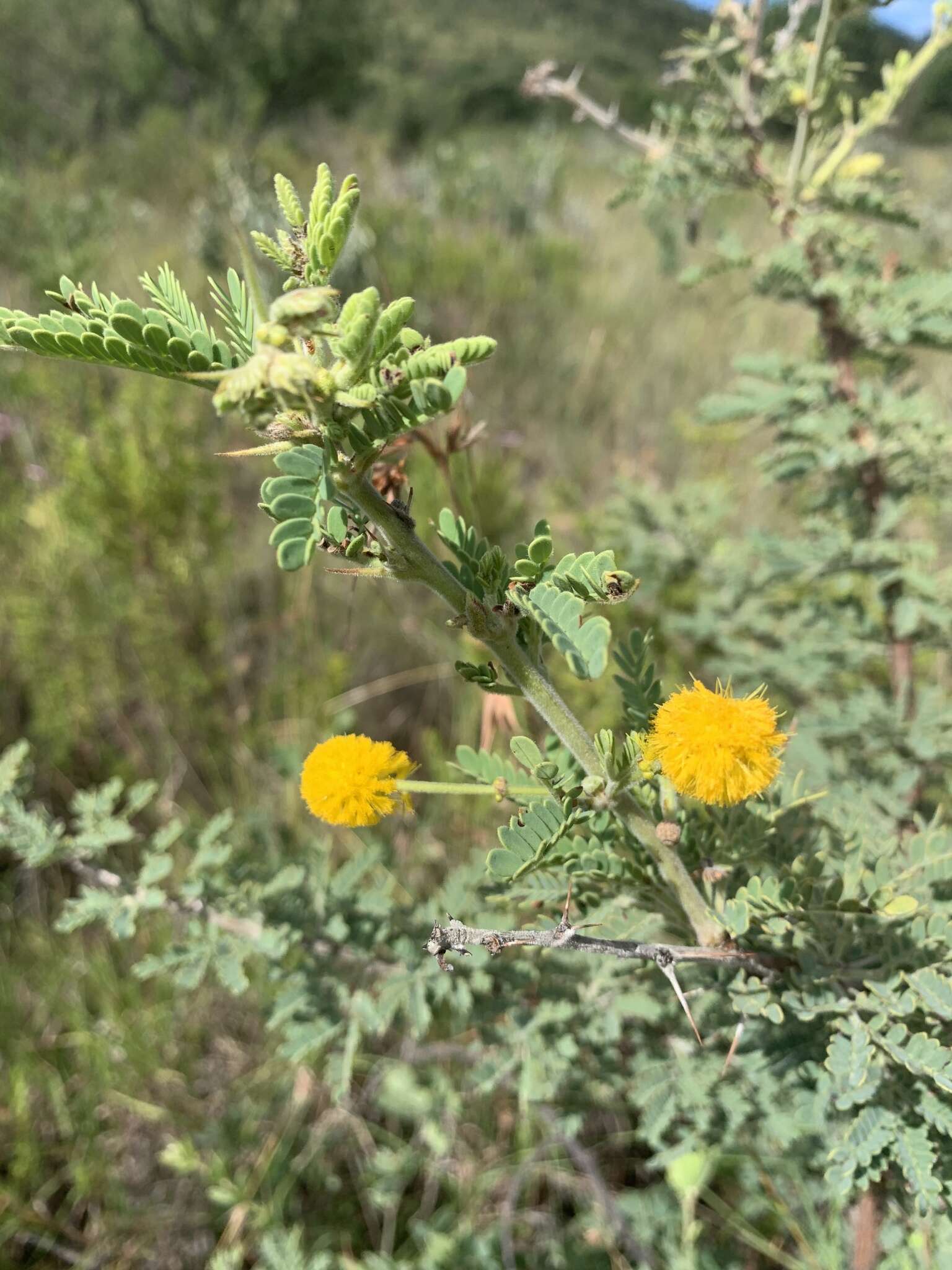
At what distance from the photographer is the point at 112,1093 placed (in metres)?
1.72

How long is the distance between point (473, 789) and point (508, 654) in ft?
0.36

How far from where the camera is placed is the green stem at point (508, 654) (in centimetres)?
54

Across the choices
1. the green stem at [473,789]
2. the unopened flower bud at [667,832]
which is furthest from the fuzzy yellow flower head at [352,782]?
the unopened flower bud at [667,832]

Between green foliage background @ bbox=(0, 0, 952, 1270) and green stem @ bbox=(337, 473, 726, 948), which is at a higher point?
green stem @ bbox=(337, 473, 726, 948)

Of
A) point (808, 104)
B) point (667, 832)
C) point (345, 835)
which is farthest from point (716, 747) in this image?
point (345, 835)

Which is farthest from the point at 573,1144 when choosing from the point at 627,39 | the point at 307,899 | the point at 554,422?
the point at 627,39

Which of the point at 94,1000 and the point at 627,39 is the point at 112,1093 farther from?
the point at 627,39

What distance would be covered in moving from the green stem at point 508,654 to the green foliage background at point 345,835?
0.21 meters

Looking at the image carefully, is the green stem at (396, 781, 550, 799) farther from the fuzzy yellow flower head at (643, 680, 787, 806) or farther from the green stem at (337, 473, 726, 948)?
the fuzzy yellow flower head at (643, 680, 787, 806)

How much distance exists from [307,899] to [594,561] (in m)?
0.76

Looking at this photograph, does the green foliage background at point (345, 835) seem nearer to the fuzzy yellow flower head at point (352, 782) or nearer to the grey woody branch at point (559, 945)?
the grey woody branch at point (559, 945)

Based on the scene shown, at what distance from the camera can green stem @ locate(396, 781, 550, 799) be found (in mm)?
611

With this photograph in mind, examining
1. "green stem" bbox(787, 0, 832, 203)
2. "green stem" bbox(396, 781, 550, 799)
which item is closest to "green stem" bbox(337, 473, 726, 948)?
"green stem" bbox(396, 781, 550, 799)

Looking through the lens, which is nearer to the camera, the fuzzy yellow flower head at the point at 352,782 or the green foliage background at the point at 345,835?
the fuzzy yellow flower head at the point at 352,782
